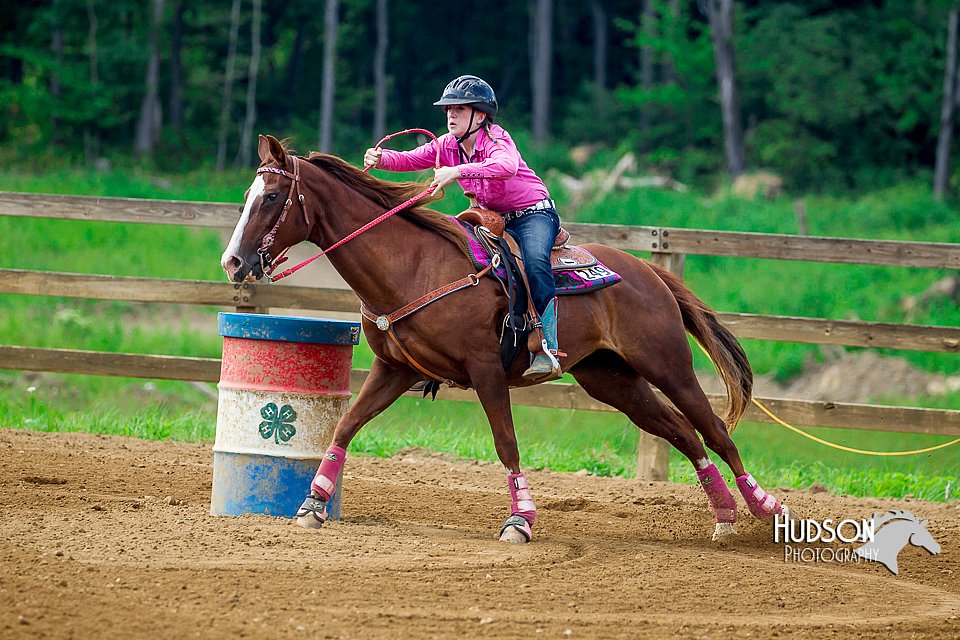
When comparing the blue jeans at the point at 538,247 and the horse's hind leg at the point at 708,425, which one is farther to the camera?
the horse's hind leg at the point at 708,425

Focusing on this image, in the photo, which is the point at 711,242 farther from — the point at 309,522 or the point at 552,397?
the point at 309,522

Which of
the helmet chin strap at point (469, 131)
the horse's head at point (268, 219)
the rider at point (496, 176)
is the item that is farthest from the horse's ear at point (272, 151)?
the helmet chin strap at point (469, 131)

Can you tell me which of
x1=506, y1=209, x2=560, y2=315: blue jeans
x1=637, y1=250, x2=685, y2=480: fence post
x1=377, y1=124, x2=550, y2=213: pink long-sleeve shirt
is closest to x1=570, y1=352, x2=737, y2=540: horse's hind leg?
x1=506, y1=209, x2=560, y2=315: blue jeans

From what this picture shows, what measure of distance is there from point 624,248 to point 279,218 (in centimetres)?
325

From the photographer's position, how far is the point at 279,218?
18.1ft

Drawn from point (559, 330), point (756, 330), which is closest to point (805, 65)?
point (756, 330)

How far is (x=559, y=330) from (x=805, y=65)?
27.6 m

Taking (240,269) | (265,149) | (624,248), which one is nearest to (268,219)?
(240,269)

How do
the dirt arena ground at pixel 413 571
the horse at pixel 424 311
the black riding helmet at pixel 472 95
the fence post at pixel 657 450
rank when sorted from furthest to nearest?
the fence post at pixel 657 450, the black riding helmet at pixel 472 95, the horse at pixel 424 311, the dirt arena ground at pixel 413 571

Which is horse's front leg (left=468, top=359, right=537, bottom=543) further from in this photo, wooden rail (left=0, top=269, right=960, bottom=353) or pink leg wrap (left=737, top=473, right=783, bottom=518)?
wooden rail (left=0, top=269, right=960, bottom=353)

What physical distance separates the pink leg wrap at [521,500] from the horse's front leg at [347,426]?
0.79 meters

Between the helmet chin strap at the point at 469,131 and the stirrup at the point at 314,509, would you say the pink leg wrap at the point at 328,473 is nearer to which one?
the stirrup at the point at 314,509

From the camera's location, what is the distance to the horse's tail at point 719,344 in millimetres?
6695

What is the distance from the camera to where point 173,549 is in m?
5.11
